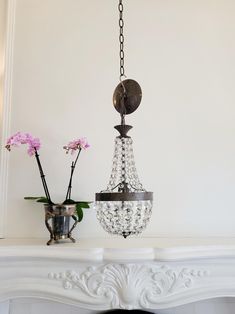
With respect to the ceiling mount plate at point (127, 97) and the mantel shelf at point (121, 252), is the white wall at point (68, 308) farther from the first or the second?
the ceiling mount plate at point (127, 97)

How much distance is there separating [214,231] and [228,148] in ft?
1.40

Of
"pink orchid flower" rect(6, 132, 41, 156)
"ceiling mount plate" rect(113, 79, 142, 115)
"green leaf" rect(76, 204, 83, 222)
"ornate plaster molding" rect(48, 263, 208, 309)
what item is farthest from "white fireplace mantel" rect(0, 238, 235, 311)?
"ceiling mount plate" rect(113, 79, 142, 115)

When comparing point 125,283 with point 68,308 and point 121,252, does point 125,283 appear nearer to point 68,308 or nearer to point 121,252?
point 121,252

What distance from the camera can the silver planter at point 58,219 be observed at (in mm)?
1072

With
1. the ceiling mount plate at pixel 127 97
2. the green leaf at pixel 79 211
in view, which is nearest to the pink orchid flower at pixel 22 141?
the green leaf at pixel 79 211

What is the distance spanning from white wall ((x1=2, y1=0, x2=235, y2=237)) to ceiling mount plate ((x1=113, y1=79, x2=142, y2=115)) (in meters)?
0.56

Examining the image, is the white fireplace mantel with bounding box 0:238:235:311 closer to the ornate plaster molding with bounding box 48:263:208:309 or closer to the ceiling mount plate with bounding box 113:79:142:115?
the ornate plaster molding with bounding box 48:263:208:309

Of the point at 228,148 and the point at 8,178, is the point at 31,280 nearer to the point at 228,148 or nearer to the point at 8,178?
the point at 8,178

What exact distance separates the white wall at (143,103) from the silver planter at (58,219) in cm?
19

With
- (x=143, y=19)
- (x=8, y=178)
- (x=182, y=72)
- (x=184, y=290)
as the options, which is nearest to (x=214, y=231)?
(x=184, y=290)

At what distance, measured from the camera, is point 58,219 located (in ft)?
3.53

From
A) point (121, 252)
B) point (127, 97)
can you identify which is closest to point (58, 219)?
point (121, 252)

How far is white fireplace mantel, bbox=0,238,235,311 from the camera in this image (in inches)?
38.7

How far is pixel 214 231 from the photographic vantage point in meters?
1.30
